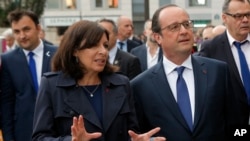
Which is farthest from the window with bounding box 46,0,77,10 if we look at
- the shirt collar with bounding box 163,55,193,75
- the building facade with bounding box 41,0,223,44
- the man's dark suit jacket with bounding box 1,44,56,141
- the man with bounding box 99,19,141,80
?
the shirt collar with bounding box 163,55,193,75

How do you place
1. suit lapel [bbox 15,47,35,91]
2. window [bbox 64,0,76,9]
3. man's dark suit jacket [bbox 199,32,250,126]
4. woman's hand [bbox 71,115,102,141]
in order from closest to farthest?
woman's hand [bbox 71,115,102,141]
man's dark suit jacket [bbox 199,32,250,126]
suit lapel [bbox 15,47,35,91]
window [bbox 64,0,76,9]

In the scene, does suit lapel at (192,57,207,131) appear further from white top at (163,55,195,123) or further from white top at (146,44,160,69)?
white top at (146,44,160,69)

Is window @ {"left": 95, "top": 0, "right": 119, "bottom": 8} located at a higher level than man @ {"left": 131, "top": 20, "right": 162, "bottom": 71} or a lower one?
higher

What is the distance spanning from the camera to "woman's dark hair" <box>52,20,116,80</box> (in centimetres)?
344

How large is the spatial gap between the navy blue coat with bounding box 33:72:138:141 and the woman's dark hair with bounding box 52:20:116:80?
0.24ft

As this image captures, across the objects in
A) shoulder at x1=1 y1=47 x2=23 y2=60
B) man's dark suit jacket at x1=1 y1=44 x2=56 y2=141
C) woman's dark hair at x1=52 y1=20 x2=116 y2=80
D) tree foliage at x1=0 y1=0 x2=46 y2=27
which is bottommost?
man's dark suit jacket at x1=1 y1=44 x2=56 y2=141

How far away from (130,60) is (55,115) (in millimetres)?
3060

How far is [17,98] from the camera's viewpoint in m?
5.04

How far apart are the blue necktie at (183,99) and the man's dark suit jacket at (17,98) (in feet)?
6.34

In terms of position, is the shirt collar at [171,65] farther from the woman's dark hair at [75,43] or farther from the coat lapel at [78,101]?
the coat lapel at [78,101]

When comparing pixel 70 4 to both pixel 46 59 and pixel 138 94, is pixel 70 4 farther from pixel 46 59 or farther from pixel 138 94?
pixel 138 94

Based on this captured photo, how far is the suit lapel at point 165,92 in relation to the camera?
3.53 metres

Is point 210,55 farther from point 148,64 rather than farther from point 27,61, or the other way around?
point 148,64

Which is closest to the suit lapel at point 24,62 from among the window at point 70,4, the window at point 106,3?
the window at point 106,3
